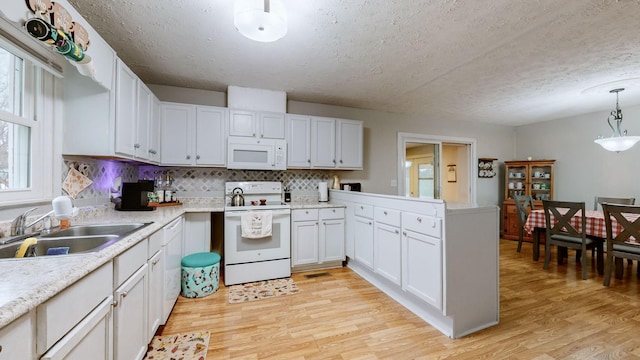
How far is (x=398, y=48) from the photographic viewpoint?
7.86 feet

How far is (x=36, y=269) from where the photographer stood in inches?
36.4

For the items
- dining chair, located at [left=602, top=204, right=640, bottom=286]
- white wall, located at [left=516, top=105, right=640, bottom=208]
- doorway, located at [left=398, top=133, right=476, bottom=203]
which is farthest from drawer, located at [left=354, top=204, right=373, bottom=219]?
white wall, located at [left=516, top=105, right=640, bottom=208]

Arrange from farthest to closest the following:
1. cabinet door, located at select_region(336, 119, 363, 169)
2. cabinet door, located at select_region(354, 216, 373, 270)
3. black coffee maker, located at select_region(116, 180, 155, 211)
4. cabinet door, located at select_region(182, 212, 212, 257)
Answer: cabinet door, located at select_region(336, 119, 363, 169) < cabinet door, located at select_region(354, 216, 373, 270) < cabinet door, located at select_region(182, 212, 212, 257) < black coffee maker, located at select_region(116, 180, 155, 211)

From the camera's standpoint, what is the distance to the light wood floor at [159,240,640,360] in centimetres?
180

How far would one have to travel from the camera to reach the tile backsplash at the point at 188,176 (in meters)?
2.28

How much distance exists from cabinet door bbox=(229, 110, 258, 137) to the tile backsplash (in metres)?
0.60

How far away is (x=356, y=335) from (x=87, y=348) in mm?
1629

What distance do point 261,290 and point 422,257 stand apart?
170 cm

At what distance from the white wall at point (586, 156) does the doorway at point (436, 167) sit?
140cm

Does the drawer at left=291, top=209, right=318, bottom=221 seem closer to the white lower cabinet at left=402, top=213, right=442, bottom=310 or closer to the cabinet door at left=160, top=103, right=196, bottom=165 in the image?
the white lower cabinet at left=402, top=213, right=442, bottom=310

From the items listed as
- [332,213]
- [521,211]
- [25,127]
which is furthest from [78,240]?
[521,211]

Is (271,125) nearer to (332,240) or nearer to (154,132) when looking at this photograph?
(154,132)

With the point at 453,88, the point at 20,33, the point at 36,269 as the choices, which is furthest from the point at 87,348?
the point at 453,88

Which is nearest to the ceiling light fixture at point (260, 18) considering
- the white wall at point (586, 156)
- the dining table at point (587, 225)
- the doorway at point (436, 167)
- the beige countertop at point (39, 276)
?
the beige countertop at point (39, 276)
